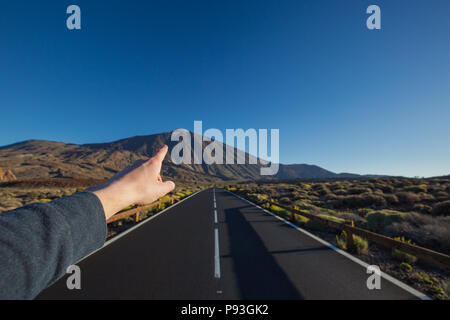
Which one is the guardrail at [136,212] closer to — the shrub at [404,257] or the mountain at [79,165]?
the shrub at [404,257]

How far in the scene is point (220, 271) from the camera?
4203 millimetres

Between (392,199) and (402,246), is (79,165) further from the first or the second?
(402,246)

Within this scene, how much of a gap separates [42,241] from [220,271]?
3.90m

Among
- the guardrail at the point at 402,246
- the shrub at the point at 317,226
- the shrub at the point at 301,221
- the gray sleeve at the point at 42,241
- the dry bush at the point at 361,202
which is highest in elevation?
the gray sleeve at the point at 42,241

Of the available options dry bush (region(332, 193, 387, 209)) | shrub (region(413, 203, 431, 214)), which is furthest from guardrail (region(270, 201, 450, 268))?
dry bush (region(332, 193, 387, 209))

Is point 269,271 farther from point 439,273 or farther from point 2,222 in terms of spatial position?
point 2,222

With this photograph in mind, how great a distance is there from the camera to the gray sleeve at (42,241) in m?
0.88

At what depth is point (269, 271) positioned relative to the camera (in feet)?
13.7

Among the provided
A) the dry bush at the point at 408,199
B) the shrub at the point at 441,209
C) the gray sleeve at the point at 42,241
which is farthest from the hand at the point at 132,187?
the dry bush at the point at 408,199

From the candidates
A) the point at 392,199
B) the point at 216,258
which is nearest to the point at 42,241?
the point at 216,258

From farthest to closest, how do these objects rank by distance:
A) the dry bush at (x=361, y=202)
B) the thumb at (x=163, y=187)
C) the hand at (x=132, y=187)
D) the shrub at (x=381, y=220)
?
the dry bush at (x=361, y=202) → the shrub at (x=381, y=220) → the thumb at (x=163, y=187) → the hand at (x=132, y=187)

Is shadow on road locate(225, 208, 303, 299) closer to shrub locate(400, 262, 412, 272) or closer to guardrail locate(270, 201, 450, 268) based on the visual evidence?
guardrail locate(270, 201, 450, 268)

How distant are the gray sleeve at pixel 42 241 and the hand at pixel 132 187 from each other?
28 centimetres
